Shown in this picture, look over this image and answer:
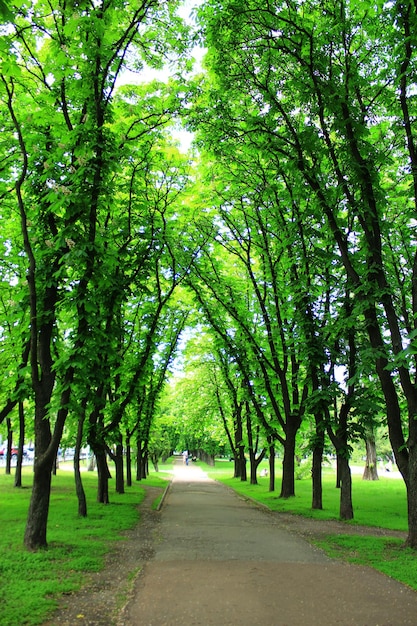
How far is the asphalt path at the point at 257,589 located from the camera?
5.02 meters

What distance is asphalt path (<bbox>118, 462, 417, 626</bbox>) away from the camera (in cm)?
502

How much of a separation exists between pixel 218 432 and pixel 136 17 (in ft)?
109

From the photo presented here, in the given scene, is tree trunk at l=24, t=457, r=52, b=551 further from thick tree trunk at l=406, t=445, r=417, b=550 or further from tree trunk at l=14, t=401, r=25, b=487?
tree trunk at l=14, t=401, r=25, b=487

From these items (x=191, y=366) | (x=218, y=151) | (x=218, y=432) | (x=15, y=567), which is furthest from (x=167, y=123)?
(x=218, y=432)

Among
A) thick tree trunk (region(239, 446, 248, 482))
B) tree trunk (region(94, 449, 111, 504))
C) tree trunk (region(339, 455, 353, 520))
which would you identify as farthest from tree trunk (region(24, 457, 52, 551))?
thick tree trunk (region(239, 446, 248, 482))

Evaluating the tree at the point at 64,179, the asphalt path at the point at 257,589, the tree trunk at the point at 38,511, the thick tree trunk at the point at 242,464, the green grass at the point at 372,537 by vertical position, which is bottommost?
the thick tree trunk at the point at 242,464

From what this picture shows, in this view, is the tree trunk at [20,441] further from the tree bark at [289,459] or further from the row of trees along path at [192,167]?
the tree bark at [289,459]

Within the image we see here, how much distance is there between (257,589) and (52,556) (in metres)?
3.37

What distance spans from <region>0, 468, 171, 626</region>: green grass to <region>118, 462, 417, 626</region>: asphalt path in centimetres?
90

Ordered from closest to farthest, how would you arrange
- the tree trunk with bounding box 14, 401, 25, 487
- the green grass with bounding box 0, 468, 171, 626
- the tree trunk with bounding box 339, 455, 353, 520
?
the green grass with bounding box 0, 468, 171, 626, the tree trunk with bounding box 339, 455, 353, 520, the tree trunk with bounding box 14, 401, 25, 487

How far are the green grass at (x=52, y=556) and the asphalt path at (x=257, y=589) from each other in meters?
0.90

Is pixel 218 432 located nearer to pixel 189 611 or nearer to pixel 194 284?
pixel 194 284

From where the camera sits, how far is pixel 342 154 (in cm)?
919

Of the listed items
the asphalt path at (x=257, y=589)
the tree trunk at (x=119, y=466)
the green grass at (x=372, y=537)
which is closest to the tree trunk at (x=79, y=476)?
the asphalt path at (x=257, y=589)
